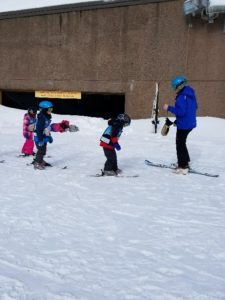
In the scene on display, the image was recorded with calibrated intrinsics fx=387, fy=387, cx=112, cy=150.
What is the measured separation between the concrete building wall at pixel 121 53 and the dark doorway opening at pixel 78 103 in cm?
130

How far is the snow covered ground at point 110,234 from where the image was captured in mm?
3045

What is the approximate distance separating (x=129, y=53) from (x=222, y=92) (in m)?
3.74

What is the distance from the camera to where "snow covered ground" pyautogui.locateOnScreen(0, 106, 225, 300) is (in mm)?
3045

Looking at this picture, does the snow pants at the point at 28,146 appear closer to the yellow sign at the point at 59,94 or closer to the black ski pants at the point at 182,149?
the black ski pants at the point at 182,149

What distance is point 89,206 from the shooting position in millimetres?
5312

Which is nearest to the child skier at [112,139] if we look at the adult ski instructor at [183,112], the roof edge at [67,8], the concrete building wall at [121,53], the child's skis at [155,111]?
the adult ski instructor at [183,112]

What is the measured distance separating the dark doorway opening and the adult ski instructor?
34.8ft

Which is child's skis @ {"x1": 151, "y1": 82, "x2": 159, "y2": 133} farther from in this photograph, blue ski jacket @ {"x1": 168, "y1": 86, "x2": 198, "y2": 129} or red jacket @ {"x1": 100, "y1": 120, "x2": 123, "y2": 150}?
red jacket @ {"x1": 100, "y1": 120, "x2": 123, "y2": 150}

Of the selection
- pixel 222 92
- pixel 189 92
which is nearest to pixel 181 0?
pixel 222 92

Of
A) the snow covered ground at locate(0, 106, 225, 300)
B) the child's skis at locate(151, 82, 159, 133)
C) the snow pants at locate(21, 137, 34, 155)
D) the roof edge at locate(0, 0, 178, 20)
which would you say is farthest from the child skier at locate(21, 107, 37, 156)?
the roof edge at locate(0, 0, 178, 20)

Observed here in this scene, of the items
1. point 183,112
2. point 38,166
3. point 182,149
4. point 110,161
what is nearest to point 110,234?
point 110,161

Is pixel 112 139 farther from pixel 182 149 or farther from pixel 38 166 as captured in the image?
pixel 38 166

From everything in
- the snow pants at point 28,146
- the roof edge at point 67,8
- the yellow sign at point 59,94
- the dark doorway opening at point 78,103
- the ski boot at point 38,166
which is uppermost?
the roof edge at point 67,8

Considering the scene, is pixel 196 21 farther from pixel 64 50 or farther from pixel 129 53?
pixel 64 50
